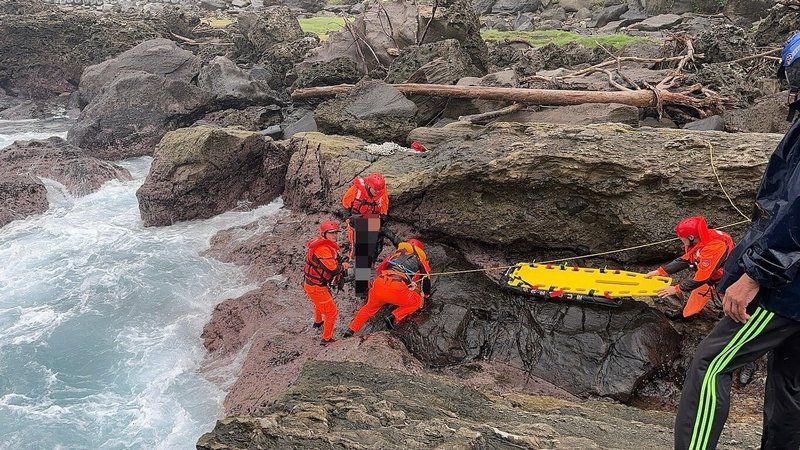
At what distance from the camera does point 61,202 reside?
13633 mm

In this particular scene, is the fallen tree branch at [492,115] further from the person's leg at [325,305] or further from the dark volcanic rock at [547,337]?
the person's leg at [325,305]

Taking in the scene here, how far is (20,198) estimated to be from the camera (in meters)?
13.0

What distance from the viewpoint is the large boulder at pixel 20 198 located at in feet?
41.6

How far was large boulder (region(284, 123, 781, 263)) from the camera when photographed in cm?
690

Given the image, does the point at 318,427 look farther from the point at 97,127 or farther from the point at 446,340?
the point at 97,127

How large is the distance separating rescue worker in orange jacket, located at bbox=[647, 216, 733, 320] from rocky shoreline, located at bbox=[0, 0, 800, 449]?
1.39 feet

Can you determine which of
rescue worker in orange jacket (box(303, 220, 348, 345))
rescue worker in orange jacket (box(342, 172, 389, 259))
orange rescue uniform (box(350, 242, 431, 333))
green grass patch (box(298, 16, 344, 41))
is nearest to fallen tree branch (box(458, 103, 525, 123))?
rescue worker in orange jacket (box(342, 172, 389, 259))

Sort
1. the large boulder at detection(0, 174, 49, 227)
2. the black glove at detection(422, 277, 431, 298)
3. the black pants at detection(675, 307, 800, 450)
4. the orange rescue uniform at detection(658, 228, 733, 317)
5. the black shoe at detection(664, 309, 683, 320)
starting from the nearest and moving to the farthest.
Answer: the black pants at detection(675, 307, 800, 450) < the orange rescue uniform at detection(658, 228, 733, 317) < the black shoe at detection(664, 309, 683, 320) < the black glove at detection(422, 277, 431, 298) < the large boulder at detection(0, 174, 49, 227)

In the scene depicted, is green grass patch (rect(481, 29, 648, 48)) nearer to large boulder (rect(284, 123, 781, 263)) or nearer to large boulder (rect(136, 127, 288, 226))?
large boulder (rect(136, 127, 288, 226))

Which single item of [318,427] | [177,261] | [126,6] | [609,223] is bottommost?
[177,261]

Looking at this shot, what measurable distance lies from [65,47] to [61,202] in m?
→ 14.0

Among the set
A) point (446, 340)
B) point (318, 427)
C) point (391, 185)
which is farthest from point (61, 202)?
point (318, 427)

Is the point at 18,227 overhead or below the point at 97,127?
below

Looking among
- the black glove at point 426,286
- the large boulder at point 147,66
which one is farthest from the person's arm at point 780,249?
the large boulder at point 147,66
